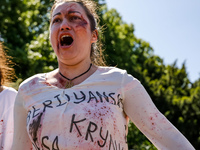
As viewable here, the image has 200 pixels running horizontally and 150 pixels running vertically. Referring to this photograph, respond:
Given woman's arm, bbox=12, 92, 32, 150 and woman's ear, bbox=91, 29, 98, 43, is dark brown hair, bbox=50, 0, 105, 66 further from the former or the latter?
woman's arm, bbox=12, 92, 32, 150

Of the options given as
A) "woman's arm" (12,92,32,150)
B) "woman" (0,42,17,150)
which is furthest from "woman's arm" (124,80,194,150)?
"woman" (0,42,17,150)

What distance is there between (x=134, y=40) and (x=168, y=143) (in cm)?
2226

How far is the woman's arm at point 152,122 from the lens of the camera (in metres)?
1.91

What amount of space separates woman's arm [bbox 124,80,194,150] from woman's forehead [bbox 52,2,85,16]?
628 millimetres

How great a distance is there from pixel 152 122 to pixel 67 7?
88cm

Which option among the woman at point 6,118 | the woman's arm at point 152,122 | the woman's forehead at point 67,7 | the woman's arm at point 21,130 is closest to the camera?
the woman's arm at point 152,122

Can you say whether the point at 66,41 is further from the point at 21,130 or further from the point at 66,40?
the point at 21,130

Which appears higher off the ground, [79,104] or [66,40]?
[66,40]

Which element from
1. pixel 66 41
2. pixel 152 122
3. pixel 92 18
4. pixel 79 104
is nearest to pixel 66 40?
pixel 66 41

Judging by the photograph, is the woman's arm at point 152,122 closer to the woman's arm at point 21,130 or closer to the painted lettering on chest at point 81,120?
the painted lettering on chest at point 81,120

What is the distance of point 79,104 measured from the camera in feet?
6.54

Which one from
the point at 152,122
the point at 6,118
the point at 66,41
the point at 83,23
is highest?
the point at 83,23

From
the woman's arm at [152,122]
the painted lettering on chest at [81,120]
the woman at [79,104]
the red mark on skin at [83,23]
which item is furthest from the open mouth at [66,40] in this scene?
the woman's arm at [152,122]

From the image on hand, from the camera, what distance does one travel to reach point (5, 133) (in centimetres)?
293
